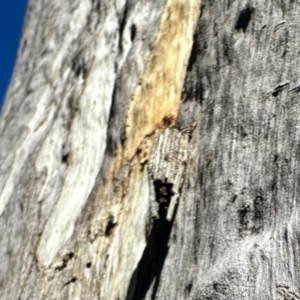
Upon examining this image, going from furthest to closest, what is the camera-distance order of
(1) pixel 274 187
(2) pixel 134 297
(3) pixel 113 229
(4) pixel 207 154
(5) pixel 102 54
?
1. (5) pixel 102 54
2. (3) pixel 113 229
3. (2) pixel 134 297
4. (4) pixel 207 154
5. (1) pixel 274 187

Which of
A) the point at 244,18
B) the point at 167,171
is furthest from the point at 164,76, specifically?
the point at 167,171

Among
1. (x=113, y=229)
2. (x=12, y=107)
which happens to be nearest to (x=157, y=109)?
(x=113, y=229)

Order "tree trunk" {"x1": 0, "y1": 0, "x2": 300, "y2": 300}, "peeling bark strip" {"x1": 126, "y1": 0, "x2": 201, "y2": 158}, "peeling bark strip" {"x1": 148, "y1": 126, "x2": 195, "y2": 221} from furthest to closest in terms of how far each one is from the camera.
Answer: "peeling bark strip" {"x1": 126, "y1": 0, "x2": 201, "y2": 158}, "peeling bark strip" {"x1": 148, "y1": 126, "x2": 195, "y2": 221}, "tree trunk" {"x1": 0, "y1": 0, "x2": 300, "y2": 300}

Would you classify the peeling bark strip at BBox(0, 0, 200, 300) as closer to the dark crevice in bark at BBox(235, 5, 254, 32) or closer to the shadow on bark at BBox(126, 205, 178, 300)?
the shadow on bark at BBox(126, 205, 178, 300)

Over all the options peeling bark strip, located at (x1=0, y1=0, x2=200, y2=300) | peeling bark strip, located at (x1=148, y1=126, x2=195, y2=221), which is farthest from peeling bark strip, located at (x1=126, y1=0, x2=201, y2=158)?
peeling bark strip, located at (x1=148, y1=126, x2=195, y2=221)

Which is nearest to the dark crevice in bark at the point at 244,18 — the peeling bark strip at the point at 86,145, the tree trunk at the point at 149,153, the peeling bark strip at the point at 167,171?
the tree trunk at the point at 149,153

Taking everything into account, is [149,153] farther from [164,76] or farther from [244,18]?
[244,18]

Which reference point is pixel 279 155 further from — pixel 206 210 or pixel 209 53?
pixel 209 53
